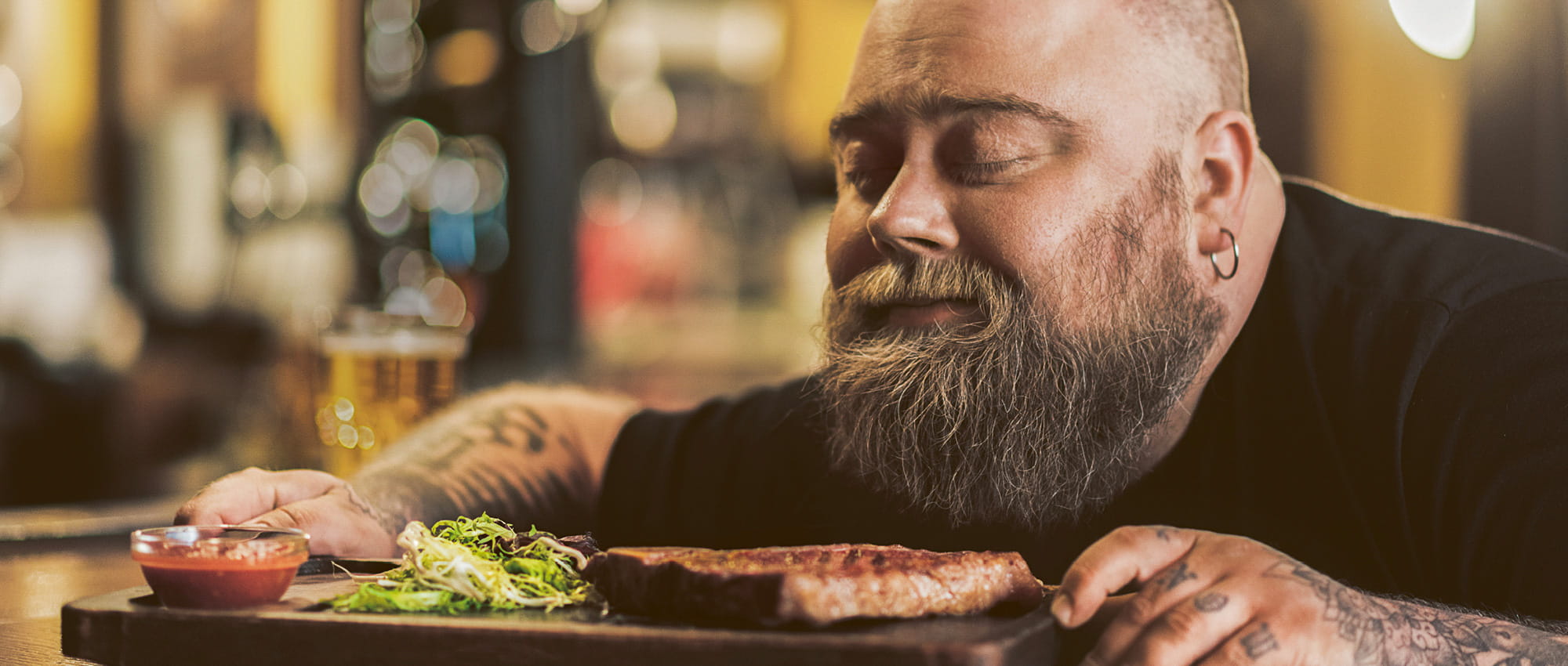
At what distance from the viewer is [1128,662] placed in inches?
45.1

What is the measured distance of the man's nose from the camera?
68.0 inches

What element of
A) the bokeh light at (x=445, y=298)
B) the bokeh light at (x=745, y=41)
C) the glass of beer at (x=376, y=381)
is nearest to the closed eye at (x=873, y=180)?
the glass of beer at (x=376, y=381)

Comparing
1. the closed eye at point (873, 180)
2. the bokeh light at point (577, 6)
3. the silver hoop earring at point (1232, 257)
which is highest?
the bokeh light at point (577, 6)

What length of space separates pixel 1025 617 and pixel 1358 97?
451 centimetres

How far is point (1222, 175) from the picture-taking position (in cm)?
189

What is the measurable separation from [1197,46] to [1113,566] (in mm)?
986

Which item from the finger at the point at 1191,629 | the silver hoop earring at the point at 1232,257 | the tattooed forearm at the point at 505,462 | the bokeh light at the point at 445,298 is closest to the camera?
the finger at the point at 1191,629

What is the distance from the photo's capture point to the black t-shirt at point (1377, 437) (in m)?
1.49

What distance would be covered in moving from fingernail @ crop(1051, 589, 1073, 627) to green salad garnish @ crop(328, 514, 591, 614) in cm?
44

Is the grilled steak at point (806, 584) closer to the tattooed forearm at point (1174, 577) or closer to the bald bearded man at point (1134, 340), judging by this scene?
the tattooed forearm at point (1174, 577)

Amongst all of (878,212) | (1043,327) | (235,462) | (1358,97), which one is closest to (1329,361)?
(1043,327)

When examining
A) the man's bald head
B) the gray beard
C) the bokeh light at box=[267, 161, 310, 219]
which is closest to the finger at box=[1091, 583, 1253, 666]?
the gray beard

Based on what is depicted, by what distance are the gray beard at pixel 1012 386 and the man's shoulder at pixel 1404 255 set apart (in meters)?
0.17

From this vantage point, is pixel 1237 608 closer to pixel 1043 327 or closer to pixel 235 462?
pixel 1043 327
